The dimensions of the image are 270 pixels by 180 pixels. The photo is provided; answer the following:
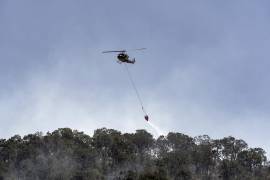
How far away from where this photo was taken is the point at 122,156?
496 ft

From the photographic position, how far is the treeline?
137 meters

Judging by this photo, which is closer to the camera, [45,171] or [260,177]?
[45,171]

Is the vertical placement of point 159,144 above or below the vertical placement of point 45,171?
above

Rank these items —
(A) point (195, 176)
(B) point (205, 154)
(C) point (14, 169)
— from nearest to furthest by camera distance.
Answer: (A) point (195, 176) → (C) point (14, 169) → (B) point (205, 154)

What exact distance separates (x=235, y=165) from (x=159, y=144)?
2352 centimetres

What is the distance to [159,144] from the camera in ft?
526

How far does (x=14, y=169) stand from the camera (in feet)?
461

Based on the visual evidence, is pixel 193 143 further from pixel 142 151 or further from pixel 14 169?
pixel 14 169

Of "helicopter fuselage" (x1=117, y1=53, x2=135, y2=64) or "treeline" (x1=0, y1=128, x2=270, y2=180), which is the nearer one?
"helicopter fuselage" (x1=117, y1=53, x2=135, y2=64)

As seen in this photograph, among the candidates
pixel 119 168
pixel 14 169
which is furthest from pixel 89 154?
pixel 14 169

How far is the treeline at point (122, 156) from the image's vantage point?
13725 cm

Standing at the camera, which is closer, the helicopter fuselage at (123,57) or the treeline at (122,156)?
the helicopter fuselage at (123,57)

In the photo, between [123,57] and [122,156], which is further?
[122,156]

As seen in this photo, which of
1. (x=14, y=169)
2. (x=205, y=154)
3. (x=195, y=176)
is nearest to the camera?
(x=195, y=176)
